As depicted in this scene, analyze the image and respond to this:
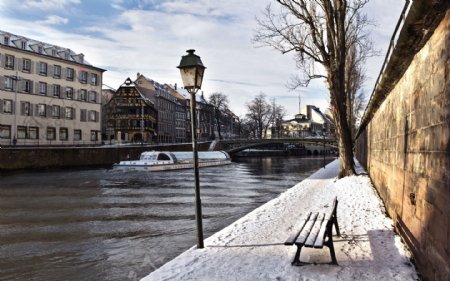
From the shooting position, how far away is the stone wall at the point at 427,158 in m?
4.84

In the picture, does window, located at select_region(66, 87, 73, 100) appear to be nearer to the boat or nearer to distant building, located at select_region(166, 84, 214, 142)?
the boat

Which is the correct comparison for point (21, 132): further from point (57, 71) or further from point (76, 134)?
point (57, 71)

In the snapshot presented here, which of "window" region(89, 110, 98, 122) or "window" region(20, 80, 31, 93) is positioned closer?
"window" region(20, 80, 31, 93)

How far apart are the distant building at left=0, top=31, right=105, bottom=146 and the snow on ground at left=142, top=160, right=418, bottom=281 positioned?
4821 centimetres

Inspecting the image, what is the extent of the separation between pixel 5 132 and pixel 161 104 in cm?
4298

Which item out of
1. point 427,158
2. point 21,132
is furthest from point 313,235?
point 21,132

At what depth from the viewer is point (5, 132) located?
171 ft

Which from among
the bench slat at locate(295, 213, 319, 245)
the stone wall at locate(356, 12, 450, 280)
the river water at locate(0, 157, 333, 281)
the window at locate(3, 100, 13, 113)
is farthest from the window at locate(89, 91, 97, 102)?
the stone wall at locate(356, 12, 450, 280)

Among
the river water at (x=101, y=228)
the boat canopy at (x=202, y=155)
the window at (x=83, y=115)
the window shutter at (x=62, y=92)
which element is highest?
the window shutter at (x=62, y=92)

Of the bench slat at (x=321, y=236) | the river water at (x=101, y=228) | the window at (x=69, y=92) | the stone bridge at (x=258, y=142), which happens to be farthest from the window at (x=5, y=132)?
the bench slat at (x=321, y=236)

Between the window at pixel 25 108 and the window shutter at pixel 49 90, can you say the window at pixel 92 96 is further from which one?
the window at pixel 25 108

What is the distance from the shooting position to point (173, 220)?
1397 cm

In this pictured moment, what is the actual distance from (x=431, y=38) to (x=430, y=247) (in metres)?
2.72

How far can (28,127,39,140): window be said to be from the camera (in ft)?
181
